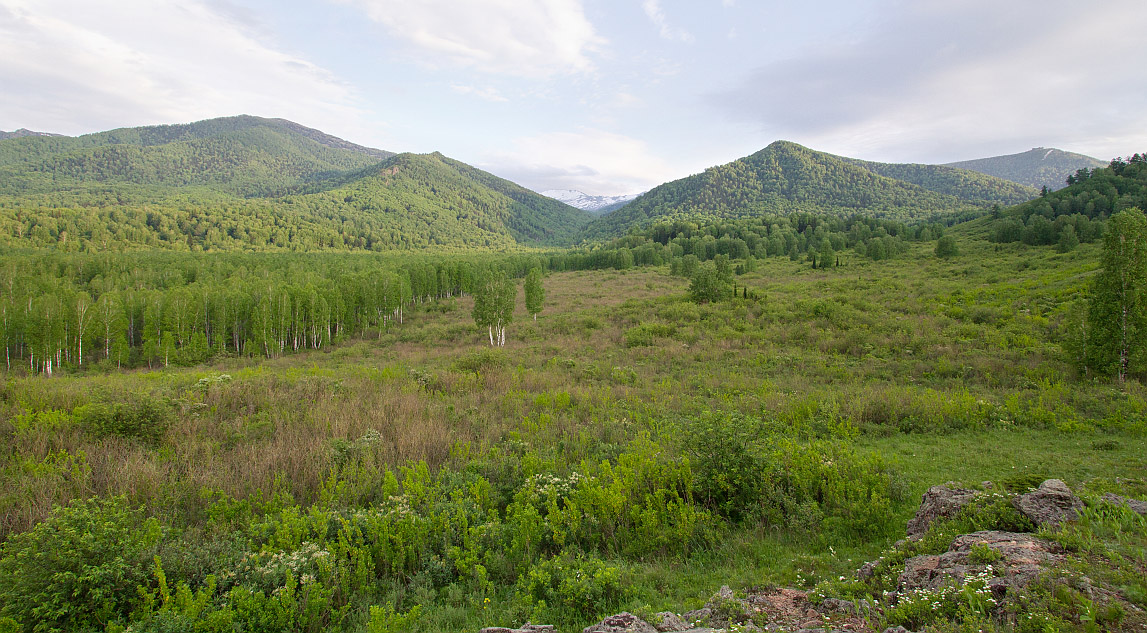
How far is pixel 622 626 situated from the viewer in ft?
14.4

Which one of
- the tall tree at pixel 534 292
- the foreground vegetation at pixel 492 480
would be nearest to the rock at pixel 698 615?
the foreground vegetation at pixel 492 480

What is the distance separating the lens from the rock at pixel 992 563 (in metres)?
4.17

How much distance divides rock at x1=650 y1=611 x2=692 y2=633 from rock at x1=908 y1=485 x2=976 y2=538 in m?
3.86

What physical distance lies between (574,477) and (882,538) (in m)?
5.06

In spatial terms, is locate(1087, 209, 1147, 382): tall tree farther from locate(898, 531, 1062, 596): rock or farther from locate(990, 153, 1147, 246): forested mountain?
locate(990, 153, 1147, 246): forested mountain

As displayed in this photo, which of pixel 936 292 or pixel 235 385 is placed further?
pixel 936 292

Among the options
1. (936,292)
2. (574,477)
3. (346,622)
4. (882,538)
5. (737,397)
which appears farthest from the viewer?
(936,292)

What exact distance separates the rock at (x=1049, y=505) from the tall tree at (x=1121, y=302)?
1339 centimetres

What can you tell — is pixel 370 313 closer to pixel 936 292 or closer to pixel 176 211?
pixel 936 292

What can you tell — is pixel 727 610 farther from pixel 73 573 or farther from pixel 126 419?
pixel 126 419

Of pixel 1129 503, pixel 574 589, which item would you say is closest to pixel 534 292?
pixel 574 589

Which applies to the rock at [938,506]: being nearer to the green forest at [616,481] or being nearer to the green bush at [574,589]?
the green forest at [616,481]

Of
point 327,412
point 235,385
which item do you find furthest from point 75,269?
point 327,412

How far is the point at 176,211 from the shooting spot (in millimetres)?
122062
